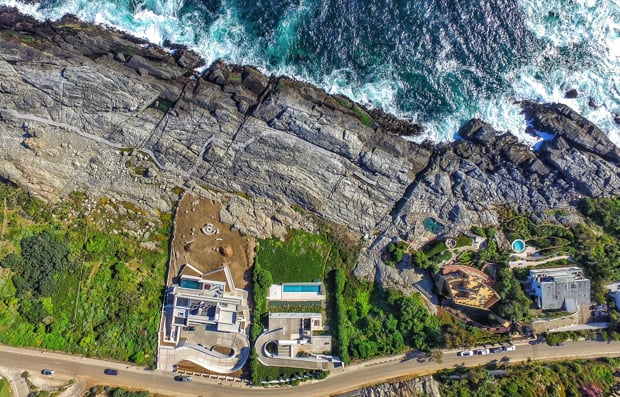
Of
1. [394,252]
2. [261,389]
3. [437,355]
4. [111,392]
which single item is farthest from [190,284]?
[437,355]

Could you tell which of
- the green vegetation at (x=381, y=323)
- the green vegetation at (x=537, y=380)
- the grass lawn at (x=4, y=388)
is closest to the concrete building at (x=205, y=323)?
the green vegetation at (x=381, y=323)

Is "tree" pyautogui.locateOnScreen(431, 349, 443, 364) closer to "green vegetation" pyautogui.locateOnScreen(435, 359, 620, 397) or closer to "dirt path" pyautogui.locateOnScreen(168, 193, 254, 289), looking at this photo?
"green vegetation" pyautogui.locateOnScreen(435, 359, 620, 397)

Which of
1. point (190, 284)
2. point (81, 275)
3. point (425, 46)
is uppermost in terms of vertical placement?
point (425, 46)

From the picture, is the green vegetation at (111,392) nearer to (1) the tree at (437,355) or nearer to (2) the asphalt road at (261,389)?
(2) the asphalt road at (261,389)

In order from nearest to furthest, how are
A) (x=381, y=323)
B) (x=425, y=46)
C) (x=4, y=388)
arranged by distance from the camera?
(x=4, y=388), (x=381, y=323), (x=425, y=46)

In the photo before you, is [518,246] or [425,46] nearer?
[518,246]

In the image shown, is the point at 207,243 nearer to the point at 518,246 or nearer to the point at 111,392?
the point at 111,392

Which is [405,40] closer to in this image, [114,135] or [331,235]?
[331,235]

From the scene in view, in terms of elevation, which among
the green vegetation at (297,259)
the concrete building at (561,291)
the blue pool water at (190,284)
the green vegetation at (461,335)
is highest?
the green vegetation at (297,259)
